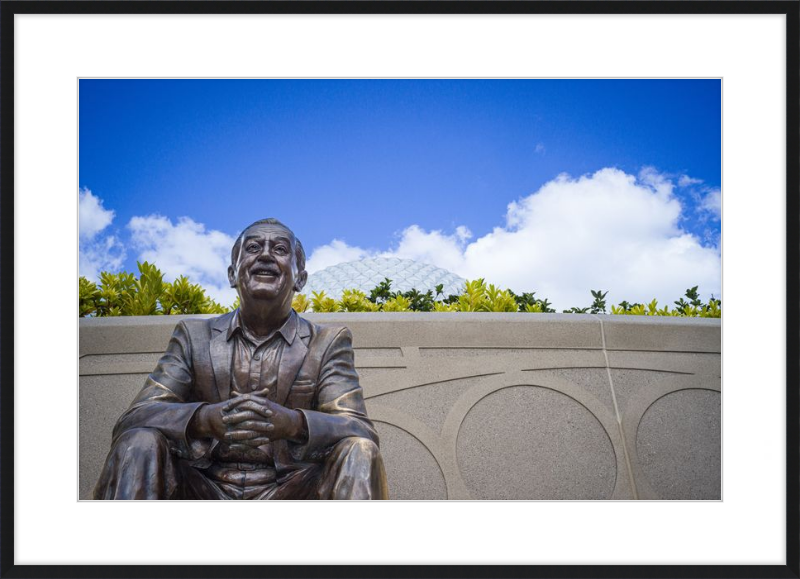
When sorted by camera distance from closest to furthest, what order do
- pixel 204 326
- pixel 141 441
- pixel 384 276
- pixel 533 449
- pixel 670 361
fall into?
1. pixel 141 441
2. pixel 204 326
3. pixel 533 449
4. pixel 670 361
5. pixel 384 276

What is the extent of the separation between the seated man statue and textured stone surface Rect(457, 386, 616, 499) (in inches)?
102

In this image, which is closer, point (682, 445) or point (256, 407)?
point (256, 407)

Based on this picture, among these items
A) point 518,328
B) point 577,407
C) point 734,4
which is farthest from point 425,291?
point 734,4

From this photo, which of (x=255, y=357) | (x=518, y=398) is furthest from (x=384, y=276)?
(x=255, y=357)

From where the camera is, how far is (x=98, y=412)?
18.1 feet

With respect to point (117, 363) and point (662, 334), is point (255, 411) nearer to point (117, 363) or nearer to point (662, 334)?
point (117, 363)

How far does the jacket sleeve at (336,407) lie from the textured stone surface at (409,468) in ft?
8.12

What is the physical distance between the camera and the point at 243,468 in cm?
294

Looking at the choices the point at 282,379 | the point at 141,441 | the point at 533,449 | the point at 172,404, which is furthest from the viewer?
the point at 533,449

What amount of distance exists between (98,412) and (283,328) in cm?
304

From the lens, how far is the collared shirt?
10.2 ft

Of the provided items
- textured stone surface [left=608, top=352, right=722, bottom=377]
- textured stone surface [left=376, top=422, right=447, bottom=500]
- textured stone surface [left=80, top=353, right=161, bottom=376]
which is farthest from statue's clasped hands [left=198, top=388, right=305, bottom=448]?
textured stone surface [left=608, top=352, right=722, bottom=377]

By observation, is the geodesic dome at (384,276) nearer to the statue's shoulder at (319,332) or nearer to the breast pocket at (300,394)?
the statue's shoulder at (319,332)

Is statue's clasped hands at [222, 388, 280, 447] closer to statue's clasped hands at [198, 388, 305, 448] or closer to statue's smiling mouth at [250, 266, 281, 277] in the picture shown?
statue's clasped hands at [198, 388, 305, 448]
